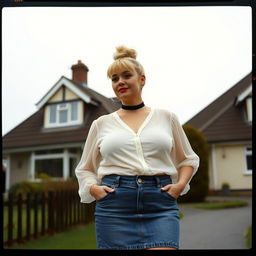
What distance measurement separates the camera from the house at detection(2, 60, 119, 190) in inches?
89.4

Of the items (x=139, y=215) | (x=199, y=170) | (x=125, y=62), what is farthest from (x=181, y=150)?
(x=199, y=170)

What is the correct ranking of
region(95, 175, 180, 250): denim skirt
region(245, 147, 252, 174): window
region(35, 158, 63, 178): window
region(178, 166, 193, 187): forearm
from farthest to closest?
region(35, 158, 63, 178): window < region(245, 147, 252, 174): window < region(178, 166, 193, 187): forearm < region(95, 175, 180, 250): denim skirt

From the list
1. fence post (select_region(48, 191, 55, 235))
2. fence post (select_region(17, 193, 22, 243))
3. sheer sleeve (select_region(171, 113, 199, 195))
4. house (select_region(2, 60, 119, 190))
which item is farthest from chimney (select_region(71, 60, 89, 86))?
fence post (select_region(48, 191, 55, 235))

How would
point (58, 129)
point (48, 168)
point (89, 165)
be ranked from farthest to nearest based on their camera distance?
1. point (48, 168)
2. point (58, 129)
3. point (89, 165)

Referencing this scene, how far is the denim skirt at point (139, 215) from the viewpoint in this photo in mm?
1516

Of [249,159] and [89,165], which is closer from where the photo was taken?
[89,165]

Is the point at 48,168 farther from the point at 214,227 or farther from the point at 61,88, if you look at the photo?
the point at 214,227

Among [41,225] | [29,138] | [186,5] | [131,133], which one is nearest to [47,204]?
[41,225]

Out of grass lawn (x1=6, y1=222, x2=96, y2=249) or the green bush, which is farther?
grass lawn (x1=6, y1=222, x2=96, y2=249)

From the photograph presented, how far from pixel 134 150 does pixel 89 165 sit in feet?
1.03

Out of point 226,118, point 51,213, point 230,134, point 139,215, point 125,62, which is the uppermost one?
point 125,62

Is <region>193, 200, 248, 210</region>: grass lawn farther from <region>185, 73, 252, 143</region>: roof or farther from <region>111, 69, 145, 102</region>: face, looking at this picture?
<region>111, 69, 145, 102</region>: face

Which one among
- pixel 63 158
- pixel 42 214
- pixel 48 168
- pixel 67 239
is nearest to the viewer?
pixel 67 239

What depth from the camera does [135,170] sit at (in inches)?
60.7
